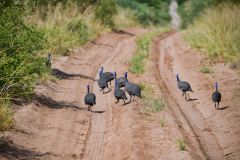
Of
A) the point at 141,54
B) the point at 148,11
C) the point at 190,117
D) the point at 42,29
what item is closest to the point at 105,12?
the point at 141,54

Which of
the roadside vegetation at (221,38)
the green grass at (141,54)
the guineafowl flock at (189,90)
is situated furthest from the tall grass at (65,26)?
the guineafowl flock at (189,90)

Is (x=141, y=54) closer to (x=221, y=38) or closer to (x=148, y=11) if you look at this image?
(x=221, y=38)

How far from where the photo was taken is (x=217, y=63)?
82.3ft

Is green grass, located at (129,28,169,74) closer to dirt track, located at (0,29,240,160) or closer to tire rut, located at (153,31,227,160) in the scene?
dirt track, located at (0,29,240,160)

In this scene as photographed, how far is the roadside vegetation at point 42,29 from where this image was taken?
52.2 feet

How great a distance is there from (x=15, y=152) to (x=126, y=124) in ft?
11.4

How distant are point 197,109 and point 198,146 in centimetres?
435

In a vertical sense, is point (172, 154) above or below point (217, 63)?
below

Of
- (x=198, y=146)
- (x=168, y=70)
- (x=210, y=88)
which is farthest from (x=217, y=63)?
(x=198, y=146)

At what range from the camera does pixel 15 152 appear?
12977mm

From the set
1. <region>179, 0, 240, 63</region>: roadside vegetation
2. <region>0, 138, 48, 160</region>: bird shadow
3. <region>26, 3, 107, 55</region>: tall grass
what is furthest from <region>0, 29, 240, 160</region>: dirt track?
<region>26, 3, 107, 55</region>: tall grass

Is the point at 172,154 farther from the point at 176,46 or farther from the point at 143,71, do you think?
the point at 176,46

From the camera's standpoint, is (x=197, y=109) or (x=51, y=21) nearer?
(x=197, y=109)

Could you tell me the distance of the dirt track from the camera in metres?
13.4
